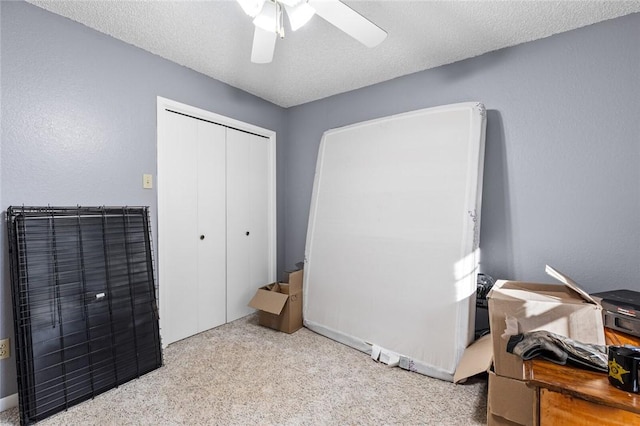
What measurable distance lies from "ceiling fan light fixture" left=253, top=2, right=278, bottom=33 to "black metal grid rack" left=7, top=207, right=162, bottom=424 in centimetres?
163

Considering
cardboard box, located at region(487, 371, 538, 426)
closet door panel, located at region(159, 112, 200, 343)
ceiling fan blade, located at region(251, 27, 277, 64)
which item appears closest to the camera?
cardboard box, located at region(487, 371, 538, 426)

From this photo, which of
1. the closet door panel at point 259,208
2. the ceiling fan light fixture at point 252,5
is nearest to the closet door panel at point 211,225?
the closet door panel at point 259,208

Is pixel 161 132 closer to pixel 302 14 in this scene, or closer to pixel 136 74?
pixel 136 74

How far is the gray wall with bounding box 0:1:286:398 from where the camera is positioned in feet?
5.74

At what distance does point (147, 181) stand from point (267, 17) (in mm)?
1579

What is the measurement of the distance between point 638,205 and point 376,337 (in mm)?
1916

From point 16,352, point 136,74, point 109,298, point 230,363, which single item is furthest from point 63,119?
point 230,363

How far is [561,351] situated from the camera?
3.11ft

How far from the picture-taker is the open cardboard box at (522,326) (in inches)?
56.3

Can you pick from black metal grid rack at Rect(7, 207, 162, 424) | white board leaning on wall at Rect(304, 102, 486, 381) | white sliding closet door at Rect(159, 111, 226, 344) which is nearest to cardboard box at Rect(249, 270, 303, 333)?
white board leaning on wall at Rect(304, 102, 486, 381)

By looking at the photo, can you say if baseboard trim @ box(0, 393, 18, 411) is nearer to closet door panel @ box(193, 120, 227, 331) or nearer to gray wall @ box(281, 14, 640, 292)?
closet door panel @ box(193, 120, 227, 331)

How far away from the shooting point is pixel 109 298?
79.1 inches

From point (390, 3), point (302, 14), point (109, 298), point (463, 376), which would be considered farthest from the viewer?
point (109, 298)

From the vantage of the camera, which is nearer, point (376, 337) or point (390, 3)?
point (390, 3)
